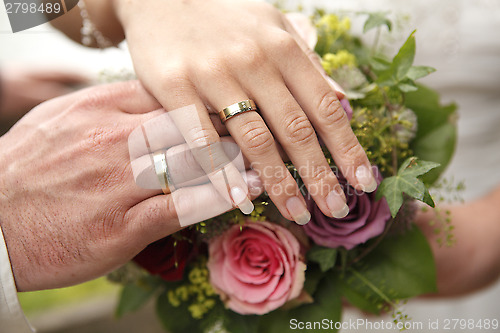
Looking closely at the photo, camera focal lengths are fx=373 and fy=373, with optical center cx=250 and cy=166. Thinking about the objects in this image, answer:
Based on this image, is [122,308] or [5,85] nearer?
[122,308]

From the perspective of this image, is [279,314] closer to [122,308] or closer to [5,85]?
[122,308]

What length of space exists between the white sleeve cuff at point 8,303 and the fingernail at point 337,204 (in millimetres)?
536

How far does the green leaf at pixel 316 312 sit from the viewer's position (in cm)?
70

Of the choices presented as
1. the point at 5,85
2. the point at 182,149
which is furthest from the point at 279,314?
the point at 5,85

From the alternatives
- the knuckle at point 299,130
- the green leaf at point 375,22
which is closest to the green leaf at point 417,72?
the green leaf at point 375,22

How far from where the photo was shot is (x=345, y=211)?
60 centimetres

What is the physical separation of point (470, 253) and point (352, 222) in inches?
19.6

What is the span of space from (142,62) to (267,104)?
0.81 feet

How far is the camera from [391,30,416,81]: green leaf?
65cm

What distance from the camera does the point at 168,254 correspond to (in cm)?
67

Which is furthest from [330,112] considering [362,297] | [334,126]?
[362,297]

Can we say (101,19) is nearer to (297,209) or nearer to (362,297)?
(297,209)

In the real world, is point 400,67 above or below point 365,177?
above

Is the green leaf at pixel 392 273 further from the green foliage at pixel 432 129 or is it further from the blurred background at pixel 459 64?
the blurred background at pixel 459 64
